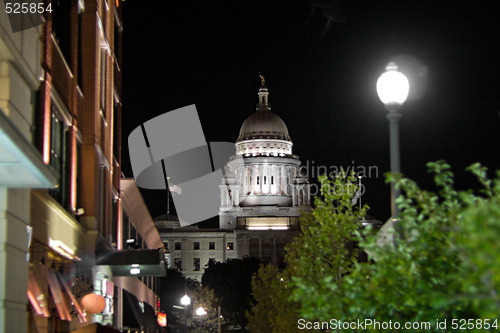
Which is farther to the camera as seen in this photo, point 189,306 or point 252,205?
point 252,205

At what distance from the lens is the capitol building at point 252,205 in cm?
17012

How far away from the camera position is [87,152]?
27438 millimetres

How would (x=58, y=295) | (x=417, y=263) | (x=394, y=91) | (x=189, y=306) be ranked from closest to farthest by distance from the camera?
(x=417, y=263) < (x=394, y=91) < (x=58, y=295) < (x=189, y=306)

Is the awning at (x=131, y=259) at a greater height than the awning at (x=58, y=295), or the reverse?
the awning at (x=131, y=259)

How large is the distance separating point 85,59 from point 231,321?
81.6 m

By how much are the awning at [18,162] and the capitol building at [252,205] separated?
15508cm

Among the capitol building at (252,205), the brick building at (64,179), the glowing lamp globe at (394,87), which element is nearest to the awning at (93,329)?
the brick building at (64,179)

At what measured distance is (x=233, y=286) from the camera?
11188cm

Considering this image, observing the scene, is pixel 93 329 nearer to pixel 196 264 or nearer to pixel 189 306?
pixel 189 306

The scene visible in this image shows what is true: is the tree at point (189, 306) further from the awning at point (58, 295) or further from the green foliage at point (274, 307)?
the awning at point (58, 295)

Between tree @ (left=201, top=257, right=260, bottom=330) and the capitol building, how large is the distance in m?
49.2

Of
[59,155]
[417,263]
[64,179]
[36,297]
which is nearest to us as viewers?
[417,263]

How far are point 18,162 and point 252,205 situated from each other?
545 feet

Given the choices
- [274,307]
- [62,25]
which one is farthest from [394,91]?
[274,307]
